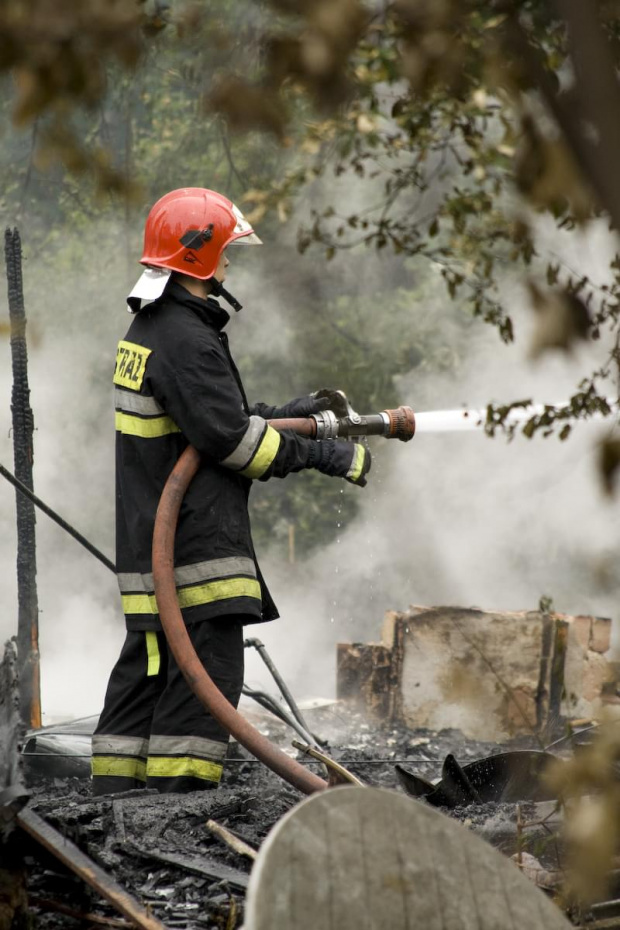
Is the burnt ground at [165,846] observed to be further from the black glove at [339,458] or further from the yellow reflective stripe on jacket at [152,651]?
the black glove at [339,458]

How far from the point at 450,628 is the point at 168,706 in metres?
2.91

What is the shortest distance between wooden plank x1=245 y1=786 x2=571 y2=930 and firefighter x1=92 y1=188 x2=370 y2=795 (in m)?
2.03

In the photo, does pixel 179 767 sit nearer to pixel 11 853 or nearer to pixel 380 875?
pixel 11 853

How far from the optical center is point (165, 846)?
3.13m

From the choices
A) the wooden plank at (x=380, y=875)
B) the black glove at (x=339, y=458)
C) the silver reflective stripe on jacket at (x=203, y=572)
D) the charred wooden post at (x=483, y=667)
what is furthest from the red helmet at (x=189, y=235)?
the charred wooden post at (x=483, y=667)

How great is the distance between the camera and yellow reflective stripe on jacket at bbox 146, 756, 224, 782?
3.79m

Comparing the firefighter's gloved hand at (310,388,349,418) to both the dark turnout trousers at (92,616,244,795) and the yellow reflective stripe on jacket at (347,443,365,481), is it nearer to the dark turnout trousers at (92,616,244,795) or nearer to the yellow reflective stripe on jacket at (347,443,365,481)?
the yellow reflective stripe on jacket at (347,443,365,481)

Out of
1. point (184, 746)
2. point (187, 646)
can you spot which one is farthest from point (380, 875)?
point (184, 746)

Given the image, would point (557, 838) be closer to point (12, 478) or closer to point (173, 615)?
point (173, 615)

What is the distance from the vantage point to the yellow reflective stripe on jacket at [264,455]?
3.83 meters

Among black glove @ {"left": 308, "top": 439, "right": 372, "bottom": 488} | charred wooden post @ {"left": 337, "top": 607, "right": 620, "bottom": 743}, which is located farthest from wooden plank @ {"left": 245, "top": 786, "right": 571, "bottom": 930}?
charred wooden post @ {"left": 337, "top": 607, "right": 620, "bottom": 743}

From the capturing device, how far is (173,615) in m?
3.71

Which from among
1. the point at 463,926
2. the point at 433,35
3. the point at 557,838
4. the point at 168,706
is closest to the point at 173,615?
the point at 168,706

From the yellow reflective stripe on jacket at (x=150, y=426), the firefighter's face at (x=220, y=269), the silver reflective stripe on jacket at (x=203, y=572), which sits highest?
the firefighter's face at (x=220, y=269)
